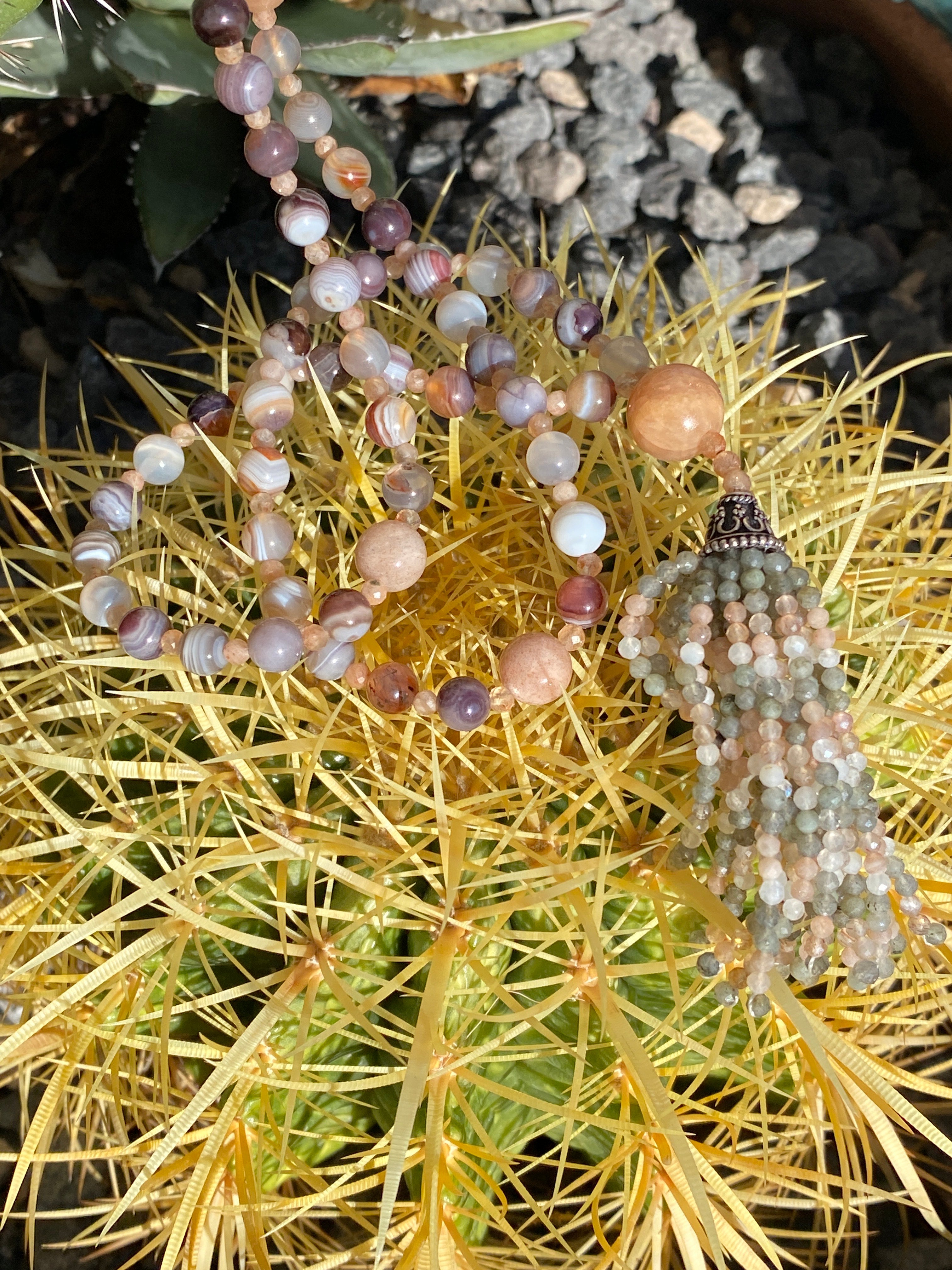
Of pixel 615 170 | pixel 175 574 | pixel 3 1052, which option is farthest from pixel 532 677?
pixel 615 170

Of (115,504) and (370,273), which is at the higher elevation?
(370,273)

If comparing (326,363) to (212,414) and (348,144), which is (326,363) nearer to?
(212,414)

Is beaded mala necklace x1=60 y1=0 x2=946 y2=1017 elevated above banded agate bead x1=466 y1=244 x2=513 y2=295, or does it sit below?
below

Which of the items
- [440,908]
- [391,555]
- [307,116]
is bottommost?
[440,908]

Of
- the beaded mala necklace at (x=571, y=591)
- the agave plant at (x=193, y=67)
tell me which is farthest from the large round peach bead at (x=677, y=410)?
the agave plant at (x=193, y=67)

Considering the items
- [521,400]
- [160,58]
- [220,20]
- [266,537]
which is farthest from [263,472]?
[160,58]

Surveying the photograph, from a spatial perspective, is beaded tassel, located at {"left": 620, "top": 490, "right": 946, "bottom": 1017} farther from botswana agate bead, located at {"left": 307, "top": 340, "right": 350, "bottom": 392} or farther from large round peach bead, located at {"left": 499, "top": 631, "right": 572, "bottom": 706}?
botswana agate bead, located at {"left": 307, "top": 340, "right": 350, "bottom": 392}

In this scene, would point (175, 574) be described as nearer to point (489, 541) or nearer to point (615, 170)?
point (489, 541)

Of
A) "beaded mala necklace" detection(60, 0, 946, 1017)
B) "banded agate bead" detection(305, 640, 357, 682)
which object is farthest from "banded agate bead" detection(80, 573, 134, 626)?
"banded agate bead" detection(305, 640, 357, 682)
